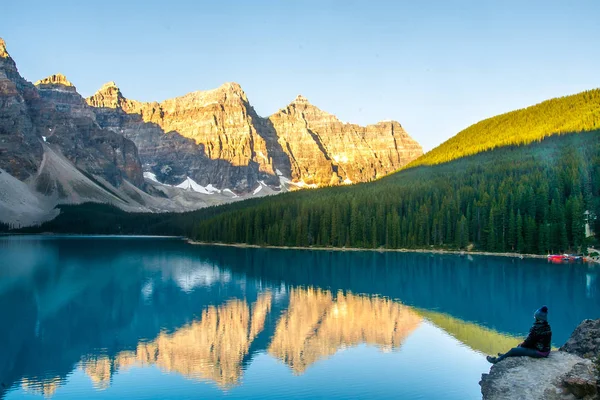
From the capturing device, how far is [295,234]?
11656 cm

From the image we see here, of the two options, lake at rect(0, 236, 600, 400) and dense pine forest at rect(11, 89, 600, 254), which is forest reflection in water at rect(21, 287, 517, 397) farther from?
dense pine forest at rect(11, 89, 600, 254)

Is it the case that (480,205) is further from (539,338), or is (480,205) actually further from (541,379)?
(541,379)

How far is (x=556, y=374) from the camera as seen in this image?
703 inches

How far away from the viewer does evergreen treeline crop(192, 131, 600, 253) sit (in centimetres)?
8619

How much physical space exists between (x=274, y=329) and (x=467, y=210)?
71.7 meters

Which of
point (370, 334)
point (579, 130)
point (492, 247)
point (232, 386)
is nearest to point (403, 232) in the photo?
point (492, 247)

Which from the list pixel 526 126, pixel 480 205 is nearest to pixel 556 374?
pixel 480 205

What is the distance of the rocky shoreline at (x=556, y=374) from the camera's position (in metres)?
15.4

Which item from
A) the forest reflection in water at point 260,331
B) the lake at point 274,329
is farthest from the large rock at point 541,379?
the forest reflection in water at point 260,331

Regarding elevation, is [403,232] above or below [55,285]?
above

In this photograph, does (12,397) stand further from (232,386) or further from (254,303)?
(254,303)

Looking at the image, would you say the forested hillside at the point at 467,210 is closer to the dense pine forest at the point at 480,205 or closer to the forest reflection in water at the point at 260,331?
the dense pine forest at the point at 480,205

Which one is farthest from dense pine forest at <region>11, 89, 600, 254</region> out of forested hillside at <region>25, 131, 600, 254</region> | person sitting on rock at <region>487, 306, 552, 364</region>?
person sitting on rock at <region>487, 306, 552, 364</region>

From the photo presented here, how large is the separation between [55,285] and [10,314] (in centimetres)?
1828
